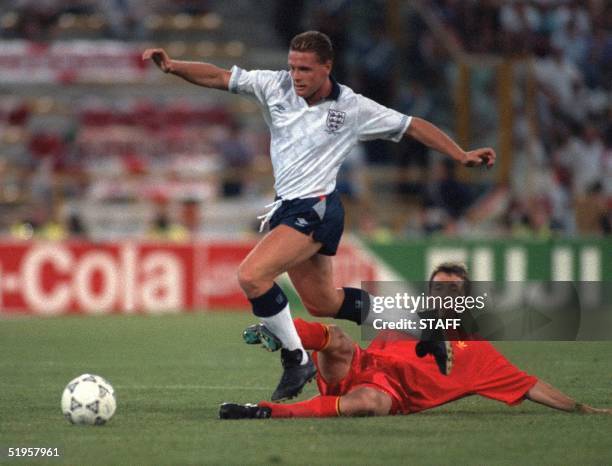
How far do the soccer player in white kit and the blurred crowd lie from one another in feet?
35.8

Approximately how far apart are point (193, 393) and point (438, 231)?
10.3 meters

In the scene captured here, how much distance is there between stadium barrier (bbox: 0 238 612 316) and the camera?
1836cm

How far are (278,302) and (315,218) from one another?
0.57 m

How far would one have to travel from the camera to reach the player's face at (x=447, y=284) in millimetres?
7949

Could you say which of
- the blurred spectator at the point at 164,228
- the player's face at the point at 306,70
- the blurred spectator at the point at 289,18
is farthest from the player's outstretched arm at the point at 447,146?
the blurred spectator at the point at 289,18

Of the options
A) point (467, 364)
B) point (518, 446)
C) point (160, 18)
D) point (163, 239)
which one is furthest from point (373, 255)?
point (518, 446)

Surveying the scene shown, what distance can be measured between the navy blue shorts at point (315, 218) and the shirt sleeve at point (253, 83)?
0.68 meters

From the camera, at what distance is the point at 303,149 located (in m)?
8.35

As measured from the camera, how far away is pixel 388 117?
845 cm

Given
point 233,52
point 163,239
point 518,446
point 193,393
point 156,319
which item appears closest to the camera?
point 518,446

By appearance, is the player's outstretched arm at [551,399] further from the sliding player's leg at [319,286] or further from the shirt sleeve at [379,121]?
the shirt sleeve at [379,121]

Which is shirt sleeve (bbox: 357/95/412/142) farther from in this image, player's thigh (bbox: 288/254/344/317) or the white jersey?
player's thigh (bbox: 288/254/344/317)

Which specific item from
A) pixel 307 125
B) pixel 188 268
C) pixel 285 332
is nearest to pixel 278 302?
pixel 285 332

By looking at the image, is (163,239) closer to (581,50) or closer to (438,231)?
(438,231)
